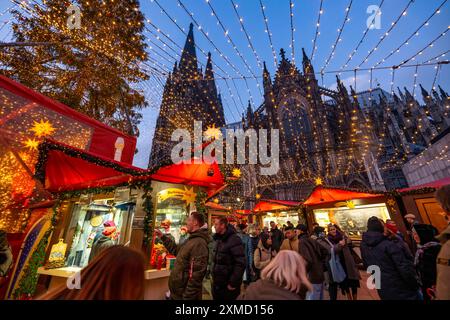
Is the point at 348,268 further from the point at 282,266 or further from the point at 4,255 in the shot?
the point at 4,255

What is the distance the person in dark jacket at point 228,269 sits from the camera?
252 cm

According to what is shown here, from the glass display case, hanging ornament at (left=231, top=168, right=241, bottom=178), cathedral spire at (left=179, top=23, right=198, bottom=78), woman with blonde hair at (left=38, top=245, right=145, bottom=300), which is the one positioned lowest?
woman with blonde hair at (left=38, top=245, right=145, bottom=300)

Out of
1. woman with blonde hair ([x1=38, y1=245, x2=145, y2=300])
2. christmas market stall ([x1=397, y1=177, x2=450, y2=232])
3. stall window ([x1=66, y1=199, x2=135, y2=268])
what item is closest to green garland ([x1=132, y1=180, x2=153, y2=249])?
stall window ([x1=66, y1=199, x2=135, y2=268])

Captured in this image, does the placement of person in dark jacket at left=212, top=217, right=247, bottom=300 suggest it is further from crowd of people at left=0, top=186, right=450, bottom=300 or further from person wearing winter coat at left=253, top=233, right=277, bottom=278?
person wearing winter coat at left=253, top=233, right=277, bottom=278

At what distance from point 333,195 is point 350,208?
2.92ft

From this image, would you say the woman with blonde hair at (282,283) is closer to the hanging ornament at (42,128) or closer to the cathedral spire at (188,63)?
the cathedral spire at (188,63)

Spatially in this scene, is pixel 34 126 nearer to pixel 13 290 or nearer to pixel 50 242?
pixel 50 242

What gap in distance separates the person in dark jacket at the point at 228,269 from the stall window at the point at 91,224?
276cm

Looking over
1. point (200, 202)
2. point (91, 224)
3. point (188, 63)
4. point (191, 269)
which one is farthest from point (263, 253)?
point (188, 63)

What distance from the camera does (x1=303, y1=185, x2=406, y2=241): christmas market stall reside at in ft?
24.1

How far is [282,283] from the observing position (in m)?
1.28

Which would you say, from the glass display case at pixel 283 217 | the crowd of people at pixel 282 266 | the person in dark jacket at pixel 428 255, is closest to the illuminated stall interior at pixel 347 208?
the glass display case at pixel 283 217

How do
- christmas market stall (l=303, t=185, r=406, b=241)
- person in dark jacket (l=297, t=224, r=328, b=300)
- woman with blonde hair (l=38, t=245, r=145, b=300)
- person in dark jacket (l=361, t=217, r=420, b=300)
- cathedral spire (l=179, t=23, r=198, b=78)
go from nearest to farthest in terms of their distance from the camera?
1. woman with blonde hair (l=38, t=245, r=145, b=300)
2. person in dark jacket (l=361, t=217, r=420, b=300)
3. person in dark jacket (l=297, t=224, r=328, b=300)
4. christmas market stall (l=303, t=185, r=406, b=241)
5. cathedral spire (l=179, t=23, r=198, b=78)
